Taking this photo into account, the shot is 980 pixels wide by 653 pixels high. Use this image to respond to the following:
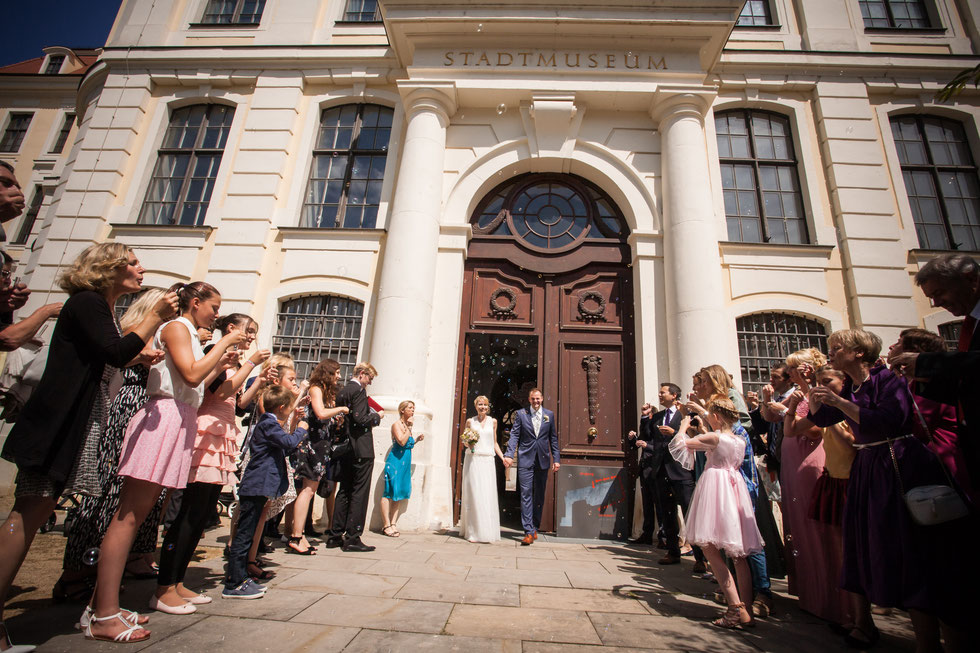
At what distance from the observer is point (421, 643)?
239 centimetres

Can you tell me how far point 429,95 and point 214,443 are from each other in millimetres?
7387

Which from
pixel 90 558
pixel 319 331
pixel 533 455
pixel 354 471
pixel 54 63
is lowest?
pixel 90 558

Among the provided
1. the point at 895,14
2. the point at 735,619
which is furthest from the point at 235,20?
the point at 895,14

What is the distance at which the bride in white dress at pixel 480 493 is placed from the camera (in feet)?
19.5

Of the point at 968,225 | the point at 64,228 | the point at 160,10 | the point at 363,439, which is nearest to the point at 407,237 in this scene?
the point at 363,439

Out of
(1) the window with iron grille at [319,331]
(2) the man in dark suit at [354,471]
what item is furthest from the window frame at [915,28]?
(2) the man in dark suit at [354,471]

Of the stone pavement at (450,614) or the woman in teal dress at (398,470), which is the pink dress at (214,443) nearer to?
the stone pavement at (450,614)

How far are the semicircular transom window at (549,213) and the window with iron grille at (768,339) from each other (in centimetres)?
271

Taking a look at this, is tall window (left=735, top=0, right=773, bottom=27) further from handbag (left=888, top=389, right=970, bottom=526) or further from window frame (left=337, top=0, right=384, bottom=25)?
handbag (left=888, top=389, right=970, bottom=526)

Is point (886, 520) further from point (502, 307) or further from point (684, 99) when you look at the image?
point (684, 99)

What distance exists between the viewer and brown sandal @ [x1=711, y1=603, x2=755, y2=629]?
2.98m

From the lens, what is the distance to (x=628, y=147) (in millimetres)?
8758

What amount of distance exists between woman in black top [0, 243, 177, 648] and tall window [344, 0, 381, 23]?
1007 cm

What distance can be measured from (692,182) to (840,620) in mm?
6577
